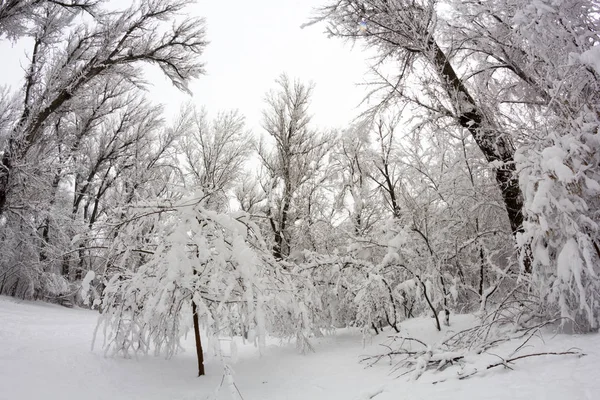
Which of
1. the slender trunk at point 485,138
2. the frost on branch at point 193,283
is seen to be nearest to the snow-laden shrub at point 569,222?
the slender trunk at point 485,138

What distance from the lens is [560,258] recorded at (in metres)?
2.46

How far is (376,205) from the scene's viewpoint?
10.0 m

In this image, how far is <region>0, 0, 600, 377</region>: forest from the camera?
2693 mm

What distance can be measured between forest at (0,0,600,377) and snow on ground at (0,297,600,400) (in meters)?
0.22

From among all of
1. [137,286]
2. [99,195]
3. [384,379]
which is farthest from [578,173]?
[99,195]

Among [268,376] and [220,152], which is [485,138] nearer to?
[268,376]

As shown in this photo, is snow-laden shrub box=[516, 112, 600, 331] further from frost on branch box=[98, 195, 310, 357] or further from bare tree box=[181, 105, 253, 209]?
bare tree box=[181, 105, 253, 209]

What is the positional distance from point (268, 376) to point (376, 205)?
7.38 meters

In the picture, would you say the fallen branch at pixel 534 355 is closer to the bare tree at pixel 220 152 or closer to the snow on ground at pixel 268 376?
the snow on ground at pixel 268 376

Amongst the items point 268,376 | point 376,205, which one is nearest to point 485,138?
point 268,376

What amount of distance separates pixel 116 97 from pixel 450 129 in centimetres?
1349

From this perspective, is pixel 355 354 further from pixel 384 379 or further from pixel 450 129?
pixel 450 129

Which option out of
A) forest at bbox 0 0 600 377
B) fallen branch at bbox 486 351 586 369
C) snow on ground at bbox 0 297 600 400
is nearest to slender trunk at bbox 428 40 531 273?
forest at bbox 0 0 600 377

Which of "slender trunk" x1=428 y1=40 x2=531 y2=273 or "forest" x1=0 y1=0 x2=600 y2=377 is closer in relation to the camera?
"forest" x1=0 y1=0 x2=600 y2=377
